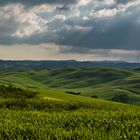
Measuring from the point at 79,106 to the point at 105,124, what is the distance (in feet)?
103

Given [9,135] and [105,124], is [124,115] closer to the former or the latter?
[105,124]

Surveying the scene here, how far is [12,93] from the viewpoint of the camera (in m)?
76.5

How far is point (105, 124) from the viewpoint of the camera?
89.7 feet

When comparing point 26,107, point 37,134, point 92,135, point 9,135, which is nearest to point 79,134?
point 92,135

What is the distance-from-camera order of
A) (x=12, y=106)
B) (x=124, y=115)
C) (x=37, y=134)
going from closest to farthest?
(x=37, y=134)
(x=124, y=115)
(x=12, y=106)

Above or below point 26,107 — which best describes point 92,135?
above

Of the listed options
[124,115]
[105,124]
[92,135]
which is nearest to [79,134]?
[92,135]

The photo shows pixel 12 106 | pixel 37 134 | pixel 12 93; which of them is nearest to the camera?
pixel 37 134

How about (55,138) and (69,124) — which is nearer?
(55,138)

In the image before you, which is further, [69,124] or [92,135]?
[69,124]

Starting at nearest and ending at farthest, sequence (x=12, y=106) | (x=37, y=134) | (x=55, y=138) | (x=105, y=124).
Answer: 1. (x=55, y=138)
2. (x=37, y=134)
3. (x=105, y=124)
4. (x=12, y=106)

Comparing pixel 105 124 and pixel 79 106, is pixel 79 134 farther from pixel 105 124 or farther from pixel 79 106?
pixel 79 106

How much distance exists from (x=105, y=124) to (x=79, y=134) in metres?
7.07

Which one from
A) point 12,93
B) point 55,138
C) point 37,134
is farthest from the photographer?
point 12,93
